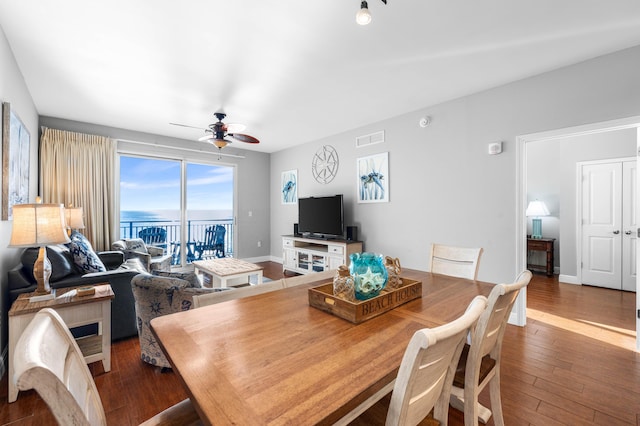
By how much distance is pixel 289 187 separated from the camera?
6.19 m

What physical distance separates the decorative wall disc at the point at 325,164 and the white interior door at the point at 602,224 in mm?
3972

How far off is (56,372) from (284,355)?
1.85 ft

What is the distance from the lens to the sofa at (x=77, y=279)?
2238 millimetres

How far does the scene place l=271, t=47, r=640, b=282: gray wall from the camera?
2.57 meters

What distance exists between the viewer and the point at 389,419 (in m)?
0.77

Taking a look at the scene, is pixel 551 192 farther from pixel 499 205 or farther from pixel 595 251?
pixel 499 205

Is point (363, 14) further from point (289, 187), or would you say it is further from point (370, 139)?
point (289, 187)

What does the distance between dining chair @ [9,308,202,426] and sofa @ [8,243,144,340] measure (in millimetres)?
1922

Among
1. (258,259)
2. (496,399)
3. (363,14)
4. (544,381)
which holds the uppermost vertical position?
(363,14)

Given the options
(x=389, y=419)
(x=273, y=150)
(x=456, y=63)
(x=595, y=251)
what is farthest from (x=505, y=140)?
(x=273, y=150)

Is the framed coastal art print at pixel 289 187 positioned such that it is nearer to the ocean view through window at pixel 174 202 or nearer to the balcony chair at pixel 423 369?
the ocean view through window at pixel 174 202

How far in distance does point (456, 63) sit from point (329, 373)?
2.91 meters

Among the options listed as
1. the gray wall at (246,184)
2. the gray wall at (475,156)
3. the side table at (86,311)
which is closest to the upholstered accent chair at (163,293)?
the side table at (86,311)

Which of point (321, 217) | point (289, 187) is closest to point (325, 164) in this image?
point (321, 217)
